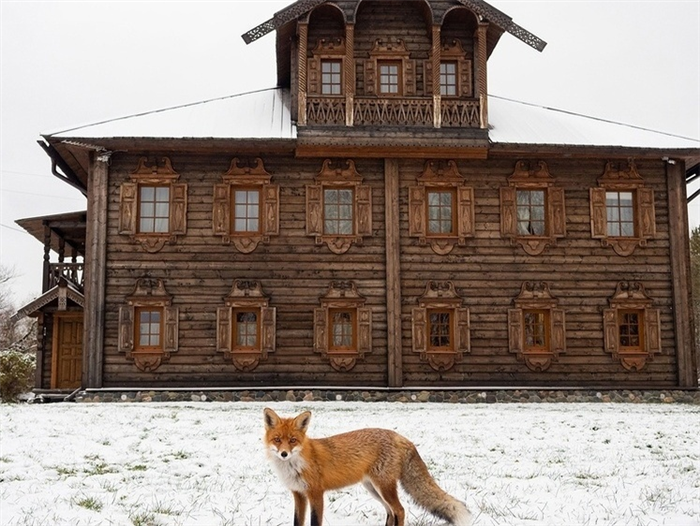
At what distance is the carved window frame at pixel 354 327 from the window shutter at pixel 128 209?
505cm

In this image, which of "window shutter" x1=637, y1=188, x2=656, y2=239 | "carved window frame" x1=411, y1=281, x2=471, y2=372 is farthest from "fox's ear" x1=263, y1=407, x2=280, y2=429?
"window shutter" x1=637, y1=188, x2=656, y2=239

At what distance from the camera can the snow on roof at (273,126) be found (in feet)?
58.5

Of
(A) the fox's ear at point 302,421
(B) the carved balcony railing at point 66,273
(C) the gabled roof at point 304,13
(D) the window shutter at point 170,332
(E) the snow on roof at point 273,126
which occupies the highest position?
(C) the gabled roof at point 304,13

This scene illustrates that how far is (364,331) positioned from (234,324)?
322cm

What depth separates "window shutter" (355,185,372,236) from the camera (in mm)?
17984

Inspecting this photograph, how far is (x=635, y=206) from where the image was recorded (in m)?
18.9

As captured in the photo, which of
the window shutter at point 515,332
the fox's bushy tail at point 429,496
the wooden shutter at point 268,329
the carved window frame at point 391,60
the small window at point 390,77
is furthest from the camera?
the small window at point 390,77

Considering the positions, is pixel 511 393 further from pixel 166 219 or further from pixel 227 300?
pixel 166 219

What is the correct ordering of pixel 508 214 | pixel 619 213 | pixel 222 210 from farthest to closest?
pixel 619 213 < pixel 508 214 < pixel 222 210

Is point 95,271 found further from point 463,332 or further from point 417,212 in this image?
point 463,332

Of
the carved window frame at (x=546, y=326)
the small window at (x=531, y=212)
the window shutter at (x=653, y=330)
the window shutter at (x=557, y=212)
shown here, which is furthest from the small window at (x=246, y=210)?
the window shutter at (x=653, y=330)

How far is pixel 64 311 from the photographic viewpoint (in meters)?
20.1

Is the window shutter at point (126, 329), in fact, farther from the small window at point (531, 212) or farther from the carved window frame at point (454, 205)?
the small window at point (531, 212)

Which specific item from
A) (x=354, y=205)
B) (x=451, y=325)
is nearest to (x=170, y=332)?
(x=354, y=205)
